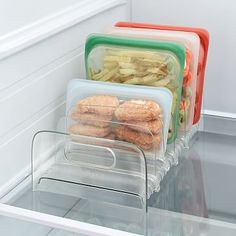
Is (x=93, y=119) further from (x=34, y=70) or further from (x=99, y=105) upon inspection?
(x=34, y=70)

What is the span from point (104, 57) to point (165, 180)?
245mm

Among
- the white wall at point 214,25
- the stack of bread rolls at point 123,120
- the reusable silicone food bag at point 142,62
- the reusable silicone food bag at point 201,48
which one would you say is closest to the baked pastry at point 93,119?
the stack of bread rolls at point 123,120

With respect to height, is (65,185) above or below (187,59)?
below

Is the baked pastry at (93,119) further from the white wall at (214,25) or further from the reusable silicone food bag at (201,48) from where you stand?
the white wall at (214,25)

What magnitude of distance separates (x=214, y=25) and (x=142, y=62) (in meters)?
0.31

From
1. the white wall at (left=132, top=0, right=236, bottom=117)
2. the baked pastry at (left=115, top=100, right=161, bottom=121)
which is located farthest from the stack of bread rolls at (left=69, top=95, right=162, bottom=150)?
the white wall at (left=132, top=0, right=236, bottom=117)

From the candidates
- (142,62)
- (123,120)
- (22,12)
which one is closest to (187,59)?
(142,62)

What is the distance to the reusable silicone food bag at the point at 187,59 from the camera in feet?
3.45

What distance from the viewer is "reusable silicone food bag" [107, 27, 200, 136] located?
3.45 feet

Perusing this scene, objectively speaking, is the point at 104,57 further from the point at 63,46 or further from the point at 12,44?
the point at 12,44

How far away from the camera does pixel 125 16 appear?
4.28 feet

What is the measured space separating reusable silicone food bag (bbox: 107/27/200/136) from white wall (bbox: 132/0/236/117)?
0.18 metres

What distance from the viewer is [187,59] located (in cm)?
104

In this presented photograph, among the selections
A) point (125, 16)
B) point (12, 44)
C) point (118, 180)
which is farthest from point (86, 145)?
point (125, 16)
